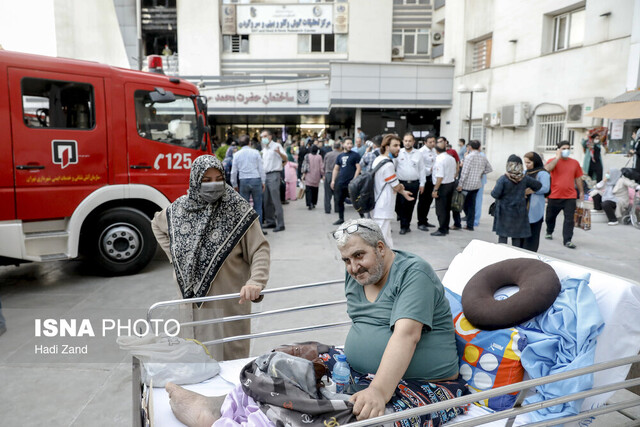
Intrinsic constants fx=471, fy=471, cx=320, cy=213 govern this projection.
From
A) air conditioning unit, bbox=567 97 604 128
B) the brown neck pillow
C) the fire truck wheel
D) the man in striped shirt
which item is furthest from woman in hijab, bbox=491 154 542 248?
air conditioning unit, bbox=567 97 604 128

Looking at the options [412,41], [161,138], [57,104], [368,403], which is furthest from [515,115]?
[368,403]

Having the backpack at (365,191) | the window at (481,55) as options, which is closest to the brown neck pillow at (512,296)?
the backpack at (365,191)

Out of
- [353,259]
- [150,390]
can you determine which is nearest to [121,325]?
[150,390]

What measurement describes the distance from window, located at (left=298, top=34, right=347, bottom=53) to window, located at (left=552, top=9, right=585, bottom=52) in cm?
1546

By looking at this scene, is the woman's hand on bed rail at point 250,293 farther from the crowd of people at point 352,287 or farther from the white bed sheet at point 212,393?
the white bed sheet at point 212,393

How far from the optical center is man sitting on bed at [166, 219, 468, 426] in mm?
2158

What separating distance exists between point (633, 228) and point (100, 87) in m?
10.4

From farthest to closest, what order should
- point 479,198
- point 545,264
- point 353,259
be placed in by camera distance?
point 479,198 < point 545,264 < point 353,259

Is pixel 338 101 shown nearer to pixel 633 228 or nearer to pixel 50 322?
pixel 633 228

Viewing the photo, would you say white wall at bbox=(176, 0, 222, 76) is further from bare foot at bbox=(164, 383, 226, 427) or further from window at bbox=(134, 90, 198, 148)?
bare foot at bbox=(164, 383, 226, 427)

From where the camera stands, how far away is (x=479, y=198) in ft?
32.3

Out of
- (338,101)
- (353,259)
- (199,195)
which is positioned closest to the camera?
(353,259)

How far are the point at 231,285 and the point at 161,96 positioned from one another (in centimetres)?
390

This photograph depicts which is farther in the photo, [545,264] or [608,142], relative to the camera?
[608,142]
